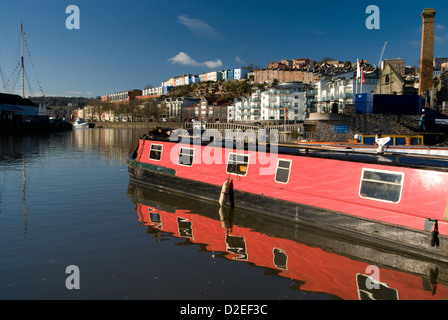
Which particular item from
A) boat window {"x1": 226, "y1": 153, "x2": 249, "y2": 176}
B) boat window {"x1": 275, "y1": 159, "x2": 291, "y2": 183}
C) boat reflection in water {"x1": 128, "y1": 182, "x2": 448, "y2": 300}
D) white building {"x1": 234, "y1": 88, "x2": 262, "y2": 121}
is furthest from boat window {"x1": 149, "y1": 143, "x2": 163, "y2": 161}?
white building {"x1": 234, "y1": 88, "x2": 262, "y2": 121}

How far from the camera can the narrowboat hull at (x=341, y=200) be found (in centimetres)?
969

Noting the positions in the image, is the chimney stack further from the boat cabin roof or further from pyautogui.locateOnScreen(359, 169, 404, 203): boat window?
pyautogui.locateOnScreen(359, 169, 404, 203): boat window

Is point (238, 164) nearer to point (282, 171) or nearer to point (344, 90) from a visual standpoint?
point (282, 171)

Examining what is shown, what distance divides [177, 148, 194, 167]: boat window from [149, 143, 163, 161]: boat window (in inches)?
67.2

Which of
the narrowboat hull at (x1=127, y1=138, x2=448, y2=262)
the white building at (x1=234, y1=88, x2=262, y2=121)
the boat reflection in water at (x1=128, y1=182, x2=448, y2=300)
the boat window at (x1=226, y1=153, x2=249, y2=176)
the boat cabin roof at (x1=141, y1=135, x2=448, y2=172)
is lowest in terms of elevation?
the boat reflection in water at (x1=128, y1=182, x2=448, y2=300)

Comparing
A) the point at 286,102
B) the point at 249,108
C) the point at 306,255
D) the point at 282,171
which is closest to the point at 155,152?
the point at 282,171

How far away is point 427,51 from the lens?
47250 millimetres

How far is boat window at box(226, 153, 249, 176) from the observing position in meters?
15.0

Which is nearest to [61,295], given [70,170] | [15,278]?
[15,278]

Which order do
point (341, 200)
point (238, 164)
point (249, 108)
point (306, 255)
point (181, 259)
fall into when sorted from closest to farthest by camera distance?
point (181, 259) < point (306, 255) < point (341, 200) < point (238, 164) < point (249, 108)

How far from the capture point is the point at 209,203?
1591cm

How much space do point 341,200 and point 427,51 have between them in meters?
46.0

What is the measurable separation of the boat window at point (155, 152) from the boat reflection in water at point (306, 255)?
4789 mm
